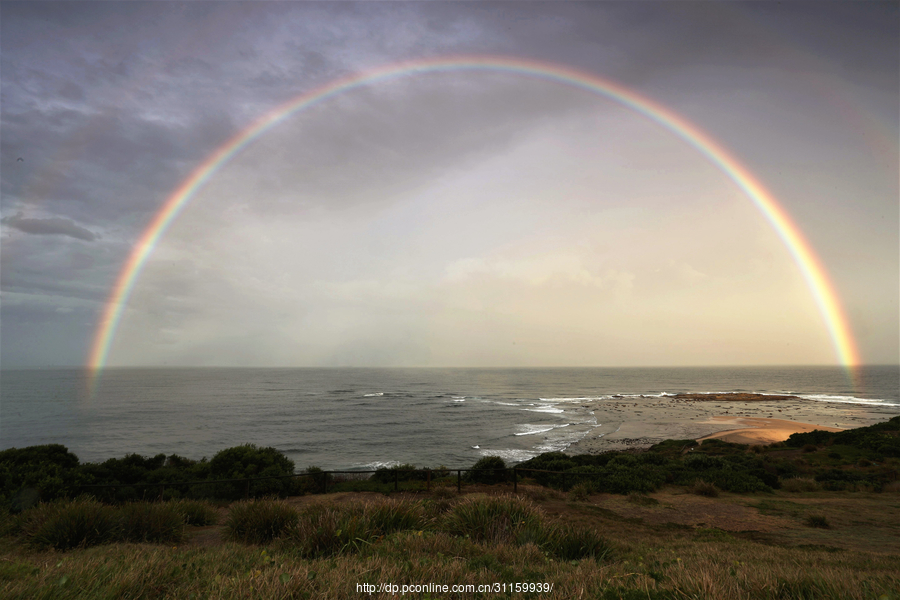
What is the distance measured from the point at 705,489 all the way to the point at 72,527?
65.3 feet

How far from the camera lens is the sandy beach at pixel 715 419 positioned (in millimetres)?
A: 42312

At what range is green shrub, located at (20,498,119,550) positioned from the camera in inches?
318

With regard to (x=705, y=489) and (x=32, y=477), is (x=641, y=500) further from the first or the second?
(x=32, y=477)

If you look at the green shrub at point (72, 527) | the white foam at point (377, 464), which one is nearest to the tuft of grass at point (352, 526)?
the green shrub at point (72, 527)

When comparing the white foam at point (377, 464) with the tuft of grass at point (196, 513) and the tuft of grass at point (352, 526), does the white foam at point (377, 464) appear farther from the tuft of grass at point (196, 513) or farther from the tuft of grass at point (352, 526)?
the tuft of grass at point (352, 526)

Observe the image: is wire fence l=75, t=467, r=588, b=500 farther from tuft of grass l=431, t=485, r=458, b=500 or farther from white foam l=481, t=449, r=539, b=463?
white foam l=481, t=449, r=539, b=463

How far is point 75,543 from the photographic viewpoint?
8.18m

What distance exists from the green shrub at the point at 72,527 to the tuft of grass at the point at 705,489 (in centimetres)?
1901

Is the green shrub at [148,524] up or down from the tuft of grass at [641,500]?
up

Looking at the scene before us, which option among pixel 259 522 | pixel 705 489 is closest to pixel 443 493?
pixel 259 522

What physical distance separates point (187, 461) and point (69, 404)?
72.0m

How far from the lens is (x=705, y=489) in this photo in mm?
16984

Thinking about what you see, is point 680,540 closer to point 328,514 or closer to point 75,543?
point 328,514

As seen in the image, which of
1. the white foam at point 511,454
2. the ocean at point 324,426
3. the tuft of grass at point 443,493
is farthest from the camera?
the ocean at point 324,426
